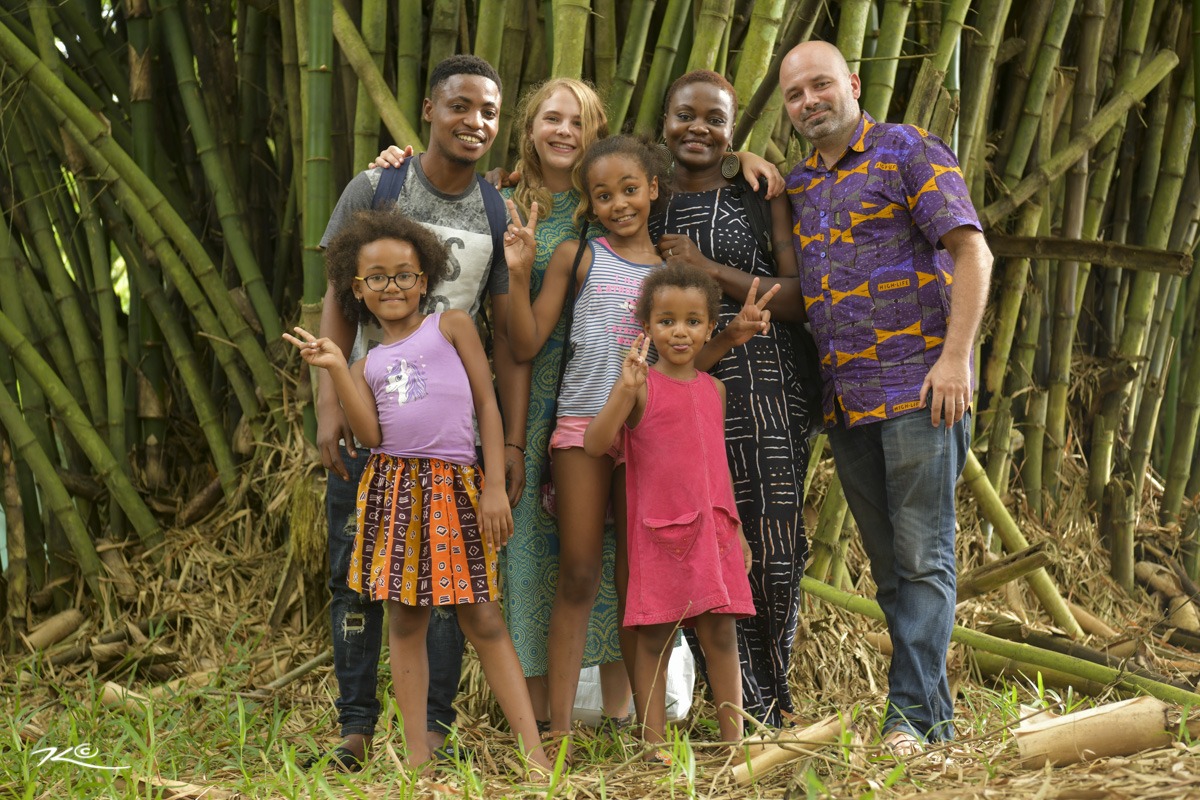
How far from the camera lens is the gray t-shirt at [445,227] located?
2125 millimetres

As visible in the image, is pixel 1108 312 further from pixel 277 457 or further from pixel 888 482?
pixel 277 457

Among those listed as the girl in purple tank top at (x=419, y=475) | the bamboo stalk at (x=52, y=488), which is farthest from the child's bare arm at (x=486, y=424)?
the bamboo stalk at (x=52, y=488)

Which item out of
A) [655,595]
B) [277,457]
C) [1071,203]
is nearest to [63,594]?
[277,457]

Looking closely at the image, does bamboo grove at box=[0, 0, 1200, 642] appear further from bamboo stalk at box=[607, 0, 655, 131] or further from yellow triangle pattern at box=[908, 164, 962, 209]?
yellow triangle pattern at box=[908, 164, 962, 209]

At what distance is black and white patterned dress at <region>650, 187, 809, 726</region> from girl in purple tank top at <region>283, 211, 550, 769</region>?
46cm

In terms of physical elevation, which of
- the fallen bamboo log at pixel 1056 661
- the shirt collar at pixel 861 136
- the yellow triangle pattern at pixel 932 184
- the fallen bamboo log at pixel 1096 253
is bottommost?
the fallen bamboo log at pixel 1056 661

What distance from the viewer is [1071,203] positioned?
3447 mm

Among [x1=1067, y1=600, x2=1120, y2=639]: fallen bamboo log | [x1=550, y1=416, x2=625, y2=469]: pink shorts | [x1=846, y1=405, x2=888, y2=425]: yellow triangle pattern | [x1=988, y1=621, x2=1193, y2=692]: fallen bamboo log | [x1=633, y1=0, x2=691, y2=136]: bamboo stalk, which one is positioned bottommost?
[x1=1067, y1=600, x2=1120, y2=639]: fallen bamboo log

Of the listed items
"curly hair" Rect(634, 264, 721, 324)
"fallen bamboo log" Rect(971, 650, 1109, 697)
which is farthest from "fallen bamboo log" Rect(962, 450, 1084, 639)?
"curly hair" Rect(634, 264, 721, 324)

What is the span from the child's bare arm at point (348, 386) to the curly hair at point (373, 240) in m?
0.15

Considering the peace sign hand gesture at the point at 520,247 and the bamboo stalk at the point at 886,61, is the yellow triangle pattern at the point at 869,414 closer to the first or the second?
the peace sign hand gesture at the point at 520,247

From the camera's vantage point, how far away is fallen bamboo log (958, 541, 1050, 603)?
94.4 inches

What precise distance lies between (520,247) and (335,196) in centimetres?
97

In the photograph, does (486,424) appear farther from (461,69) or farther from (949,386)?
(949,386)
